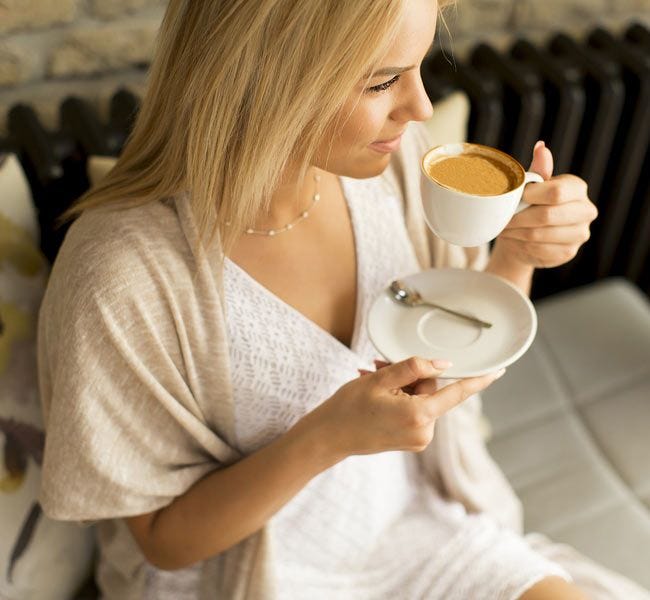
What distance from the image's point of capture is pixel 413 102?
90 cm

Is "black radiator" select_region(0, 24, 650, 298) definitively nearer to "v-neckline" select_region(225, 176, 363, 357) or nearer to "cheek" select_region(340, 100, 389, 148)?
"v-neckline" select_region(225, 176, 363, 357)

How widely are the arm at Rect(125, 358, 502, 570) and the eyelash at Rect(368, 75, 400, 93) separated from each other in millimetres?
288

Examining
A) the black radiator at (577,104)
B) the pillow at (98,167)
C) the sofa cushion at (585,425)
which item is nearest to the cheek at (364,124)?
the pillow at (98,167)

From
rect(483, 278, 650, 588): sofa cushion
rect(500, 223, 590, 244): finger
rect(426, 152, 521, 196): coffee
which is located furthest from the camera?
rect(483, 278, 650, 588): sofa cushion

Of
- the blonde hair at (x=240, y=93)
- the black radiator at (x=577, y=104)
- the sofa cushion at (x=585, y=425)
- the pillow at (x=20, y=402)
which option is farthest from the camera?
the black radiator at (x=577, y=104)

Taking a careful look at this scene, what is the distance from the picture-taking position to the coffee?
0.91 m

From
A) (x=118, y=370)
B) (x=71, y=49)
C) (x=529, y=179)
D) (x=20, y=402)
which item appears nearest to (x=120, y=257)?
(x=118, y=370)

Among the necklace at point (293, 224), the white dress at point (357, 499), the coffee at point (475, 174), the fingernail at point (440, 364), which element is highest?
the coffee at point (475, 174)

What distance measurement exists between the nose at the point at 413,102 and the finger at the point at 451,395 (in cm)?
30

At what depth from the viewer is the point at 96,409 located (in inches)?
38.2

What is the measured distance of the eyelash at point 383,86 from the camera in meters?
0.88

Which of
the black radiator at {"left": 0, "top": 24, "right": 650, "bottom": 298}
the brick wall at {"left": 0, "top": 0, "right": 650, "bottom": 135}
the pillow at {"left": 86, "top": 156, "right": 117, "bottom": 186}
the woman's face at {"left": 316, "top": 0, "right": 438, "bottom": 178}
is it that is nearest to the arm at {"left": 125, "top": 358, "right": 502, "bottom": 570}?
the woman's face at {"left": 316, "top": 0, "right": 438, "bottom": 178}

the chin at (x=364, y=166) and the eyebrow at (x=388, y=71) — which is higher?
the eyebrow at (x=388, y=71)

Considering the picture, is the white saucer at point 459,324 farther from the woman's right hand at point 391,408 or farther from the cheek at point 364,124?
the cheek at point 364,124
